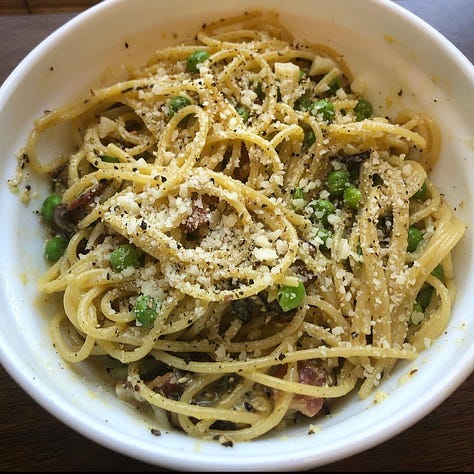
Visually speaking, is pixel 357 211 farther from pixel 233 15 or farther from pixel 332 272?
pixel 233 15

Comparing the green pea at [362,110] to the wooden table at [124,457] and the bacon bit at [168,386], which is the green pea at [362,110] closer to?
the wooden table at [124,457]

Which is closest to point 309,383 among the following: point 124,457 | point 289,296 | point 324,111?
point 289,296

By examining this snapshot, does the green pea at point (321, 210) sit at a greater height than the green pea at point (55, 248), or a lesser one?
greater

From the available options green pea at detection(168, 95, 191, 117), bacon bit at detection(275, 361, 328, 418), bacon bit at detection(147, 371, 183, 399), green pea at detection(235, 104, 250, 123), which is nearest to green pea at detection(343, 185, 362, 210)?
green pea at detection(235, 104, 250, 123)

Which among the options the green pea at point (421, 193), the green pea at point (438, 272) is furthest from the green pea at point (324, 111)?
the green pea at point (438, 272)

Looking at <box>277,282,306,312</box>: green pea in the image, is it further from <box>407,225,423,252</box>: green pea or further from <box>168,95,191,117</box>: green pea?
<box>168,95,191,117</box>: green pea
